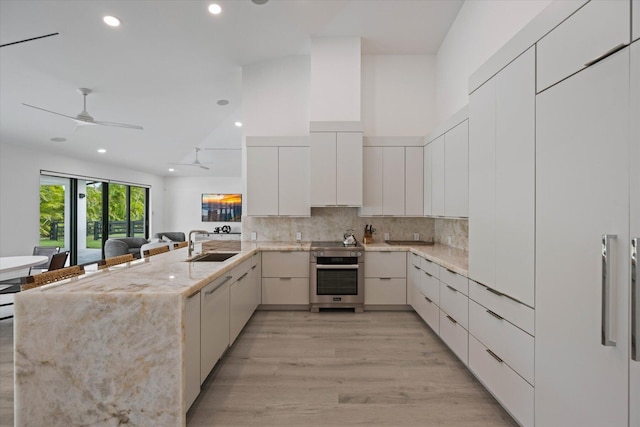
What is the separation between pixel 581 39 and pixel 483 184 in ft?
3.16

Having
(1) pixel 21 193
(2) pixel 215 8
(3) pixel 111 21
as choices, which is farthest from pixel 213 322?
(1) pixel 21 193

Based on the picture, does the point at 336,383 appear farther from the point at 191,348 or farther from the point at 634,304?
the point at 634,304

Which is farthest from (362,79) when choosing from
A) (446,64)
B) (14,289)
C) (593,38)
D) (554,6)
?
(14,289)

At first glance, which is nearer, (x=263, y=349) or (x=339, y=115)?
(x=263, y=349)

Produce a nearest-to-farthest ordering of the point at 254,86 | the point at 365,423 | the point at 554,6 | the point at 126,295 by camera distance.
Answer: the point at 554,6 → the point at 126,295 → the point at 365,423 → the point at 254,86

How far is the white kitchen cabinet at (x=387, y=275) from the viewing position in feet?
12.2

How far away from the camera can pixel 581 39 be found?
1.21m

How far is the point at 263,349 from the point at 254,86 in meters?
3.61

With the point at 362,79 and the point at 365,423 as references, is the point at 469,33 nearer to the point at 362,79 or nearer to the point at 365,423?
the point at 362,79

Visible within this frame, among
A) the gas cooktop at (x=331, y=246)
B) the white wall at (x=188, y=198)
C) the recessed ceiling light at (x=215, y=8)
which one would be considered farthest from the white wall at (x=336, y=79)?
the white wall at (x=188, y=198)

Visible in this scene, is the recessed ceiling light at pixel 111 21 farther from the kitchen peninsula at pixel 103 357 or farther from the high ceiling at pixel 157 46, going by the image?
the kitchen peninsula at pixel 103 357

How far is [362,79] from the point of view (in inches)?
170

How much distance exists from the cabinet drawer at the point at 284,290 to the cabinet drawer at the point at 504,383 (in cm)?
210

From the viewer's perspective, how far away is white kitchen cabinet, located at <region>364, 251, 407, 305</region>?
3.73m
